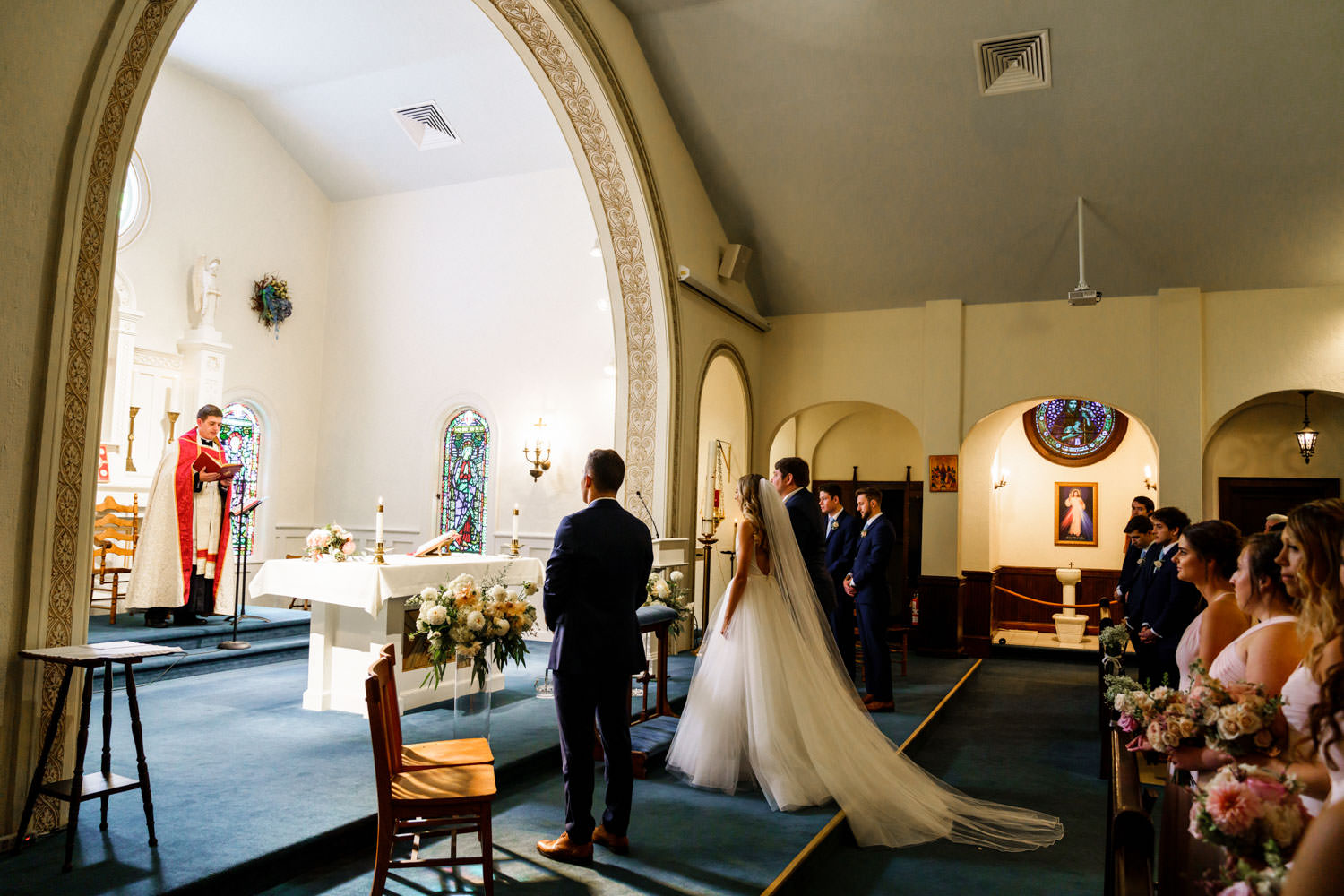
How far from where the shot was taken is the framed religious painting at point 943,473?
9.77m

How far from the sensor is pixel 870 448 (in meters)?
Answer: 13.0

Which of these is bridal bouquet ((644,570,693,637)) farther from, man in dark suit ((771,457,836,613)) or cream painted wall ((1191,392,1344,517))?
cream painted wall ((1191,392,1344,517))

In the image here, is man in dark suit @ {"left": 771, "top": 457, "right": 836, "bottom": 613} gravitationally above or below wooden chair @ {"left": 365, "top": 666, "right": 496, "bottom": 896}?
above

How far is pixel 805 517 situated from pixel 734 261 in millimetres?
4682

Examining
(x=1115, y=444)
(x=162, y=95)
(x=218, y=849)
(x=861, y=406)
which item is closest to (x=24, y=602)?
(x=218, y=849)

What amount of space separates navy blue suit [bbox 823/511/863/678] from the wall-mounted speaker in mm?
3147

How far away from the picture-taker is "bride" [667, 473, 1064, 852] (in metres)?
4.33

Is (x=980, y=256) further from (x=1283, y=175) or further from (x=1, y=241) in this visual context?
(x=1, y=241)

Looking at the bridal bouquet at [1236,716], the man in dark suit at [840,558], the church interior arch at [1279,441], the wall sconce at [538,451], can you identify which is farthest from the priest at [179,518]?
the church interior arch at [1279,441]

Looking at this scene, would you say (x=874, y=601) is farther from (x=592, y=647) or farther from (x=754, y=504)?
(x=592, y=647)

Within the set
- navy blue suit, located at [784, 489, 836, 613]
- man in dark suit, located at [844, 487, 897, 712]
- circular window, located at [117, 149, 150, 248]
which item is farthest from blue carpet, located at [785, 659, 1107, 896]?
circular window, located at [117, 149, 150, 248]

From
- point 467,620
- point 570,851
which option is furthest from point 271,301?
point 570,851

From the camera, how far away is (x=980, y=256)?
368 inches

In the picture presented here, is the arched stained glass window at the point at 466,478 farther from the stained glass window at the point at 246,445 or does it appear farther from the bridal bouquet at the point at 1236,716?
the bridal bouquet at the point at 1236,716
